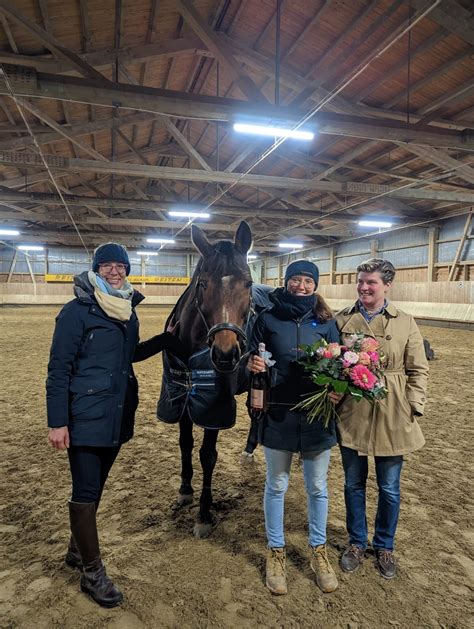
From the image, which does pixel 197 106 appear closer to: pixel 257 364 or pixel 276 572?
A: pixel 257 364

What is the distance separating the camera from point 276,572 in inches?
79.2

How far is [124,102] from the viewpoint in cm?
549

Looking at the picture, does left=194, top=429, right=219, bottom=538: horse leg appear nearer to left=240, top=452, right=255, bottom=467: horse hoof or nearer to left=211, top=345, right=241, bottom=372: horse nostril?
left=211, top=345, right=241, bottom=372: horse nostril

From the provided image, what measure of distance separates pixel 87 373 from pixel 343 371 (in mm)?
1309

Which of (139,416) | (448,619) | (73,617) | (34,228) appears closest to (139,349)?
(73,617)

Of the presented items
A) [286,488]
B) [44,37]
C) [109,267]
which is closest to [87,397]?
[109,267]

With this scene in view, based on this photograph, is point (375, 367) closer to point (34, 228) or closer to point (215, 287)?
point (215, 287)

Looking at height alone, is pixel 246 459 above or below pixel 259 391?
below

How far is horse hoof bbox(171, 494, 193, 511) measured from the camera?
9.19 feet

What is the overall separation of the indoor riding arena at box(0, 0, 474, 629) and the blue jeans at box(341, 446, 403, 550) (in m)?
0.17

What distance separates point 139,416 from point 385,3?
7.09 meters

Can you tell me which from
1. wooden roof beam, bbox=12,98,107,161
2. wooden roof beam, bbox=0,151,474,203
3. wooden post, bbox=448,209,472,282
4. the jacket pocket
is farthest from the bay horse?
wooden post, bbox=448,209,472,282

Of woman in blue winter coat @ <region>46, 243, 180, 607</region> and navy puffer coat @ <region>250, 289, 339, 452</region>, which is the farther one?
navy puffer coat @ <region>250, 289, 339, 452</region>

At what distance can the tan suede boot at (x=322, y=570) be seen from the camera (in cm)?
197
